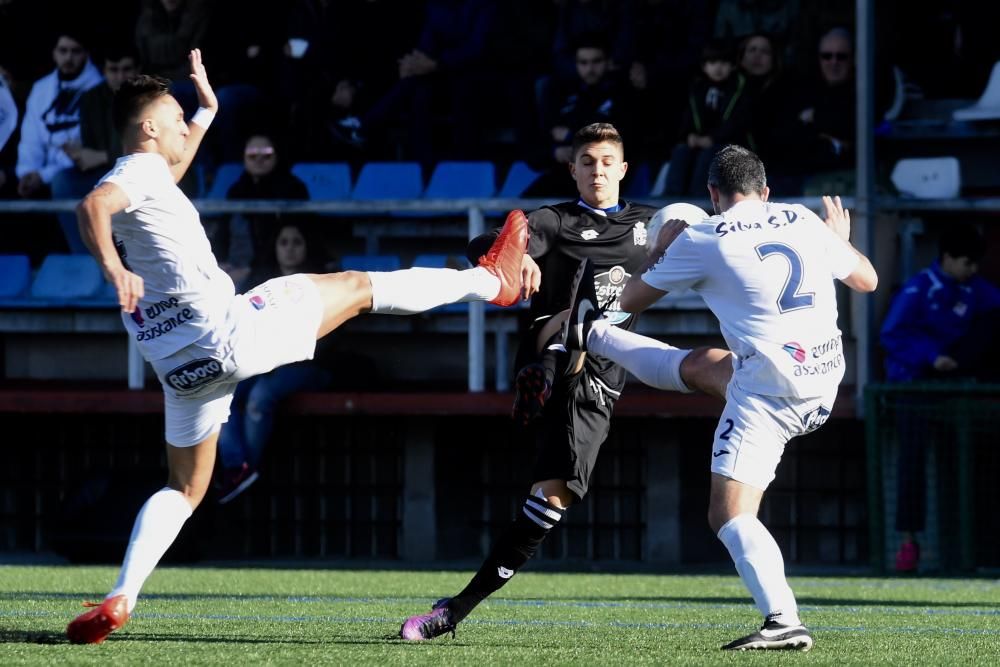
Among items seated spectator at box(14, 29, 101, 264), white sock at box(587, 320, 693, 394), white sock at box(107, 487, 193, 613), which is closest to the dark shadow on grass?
white sock at box(107, 487, 193, 613)

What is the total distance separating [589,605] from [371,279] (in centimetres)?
271

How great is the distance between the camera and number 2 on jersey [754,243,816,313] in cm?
592

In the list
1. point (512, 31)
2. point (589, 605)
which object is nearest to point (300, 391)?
point (512, 31)

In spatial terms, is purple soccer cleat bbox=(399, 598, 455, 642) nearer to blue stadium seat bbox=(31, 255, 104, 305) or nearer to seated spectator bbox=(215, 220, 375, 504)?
seated spectator bbox=(215, 220, 375, 504)

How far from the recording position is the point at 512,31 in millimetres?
13977

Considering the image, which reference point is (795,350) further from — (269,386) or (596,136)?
(269,386)

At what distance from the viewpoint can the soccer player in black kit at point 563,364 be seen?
253 inches

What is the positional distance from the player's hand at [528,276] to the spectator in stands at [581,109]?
5.86 meters

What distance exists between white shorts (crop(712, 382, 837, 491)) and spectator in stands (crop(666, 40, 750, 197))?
6485 millimetres

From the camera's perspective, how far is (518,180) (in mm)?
13180

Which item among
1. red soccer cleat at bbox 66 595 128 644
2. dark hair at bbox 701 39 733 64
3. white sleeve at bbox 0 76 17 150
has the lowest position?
red soccer cleat at bbox 66 595 128 644

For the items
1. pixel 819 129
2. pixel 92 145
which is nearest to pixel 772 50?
pixel 819 129

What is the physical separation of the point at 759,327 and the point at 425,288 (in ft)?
4.18

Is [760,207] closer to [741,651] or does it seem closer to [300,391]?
[741,651]
